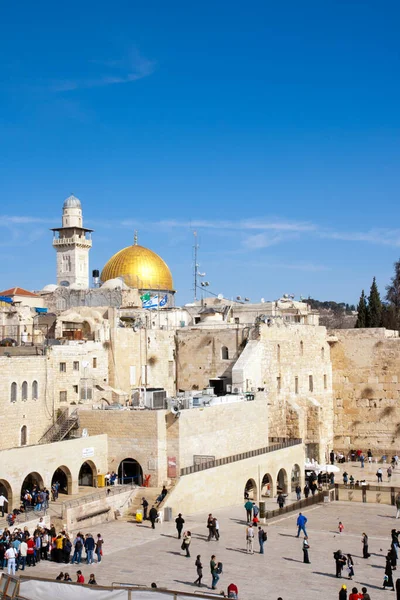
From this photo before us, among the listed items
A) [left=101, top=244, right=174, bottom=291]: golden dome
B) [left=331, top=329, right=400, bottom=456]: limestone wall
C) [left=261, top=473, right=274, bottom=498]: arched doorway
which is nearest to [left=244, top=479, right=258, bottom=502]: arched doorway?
[left=261, top=473, right=274, bottom=498]: arched doorway

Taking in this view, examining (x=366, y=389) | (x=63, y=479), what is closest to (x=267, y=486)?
(x=63, y=479)

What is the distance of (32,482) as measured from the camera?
23.8 metres

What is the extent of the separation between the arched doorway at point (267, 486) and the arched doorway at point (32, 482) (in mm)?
9737

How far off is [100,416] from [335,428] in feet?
62.3

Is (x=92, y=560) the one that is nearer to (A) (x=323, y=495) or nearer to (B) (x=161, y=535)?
(B) (x=161, y=535)

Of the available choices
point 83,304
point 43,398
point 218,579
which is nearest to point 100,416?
point 43,398

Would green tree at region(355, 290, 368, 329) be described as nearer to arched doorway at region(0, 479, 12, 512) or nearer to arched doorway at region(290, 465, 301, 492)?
arched doorway at region(290, 465, 301, 492)

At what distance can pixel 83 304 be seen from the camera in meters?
42.6

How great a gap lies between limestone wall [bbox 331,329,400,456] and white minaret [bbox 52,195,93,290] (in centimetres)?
1988

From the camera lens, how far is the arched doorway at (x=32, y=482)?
23109mm

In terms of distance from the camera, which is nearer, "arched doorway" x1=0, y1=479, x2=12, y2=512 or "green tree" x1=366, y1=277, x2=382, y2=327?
"arched doorway" x1=0, y1=479, x2=12, y2=512

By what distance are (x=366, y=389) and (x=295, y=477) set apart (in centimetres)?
1045

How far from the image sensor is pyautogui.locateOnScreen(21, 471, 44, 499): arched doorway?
23.1 m

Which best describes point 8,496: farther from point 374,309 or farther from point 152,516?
point 374,309
